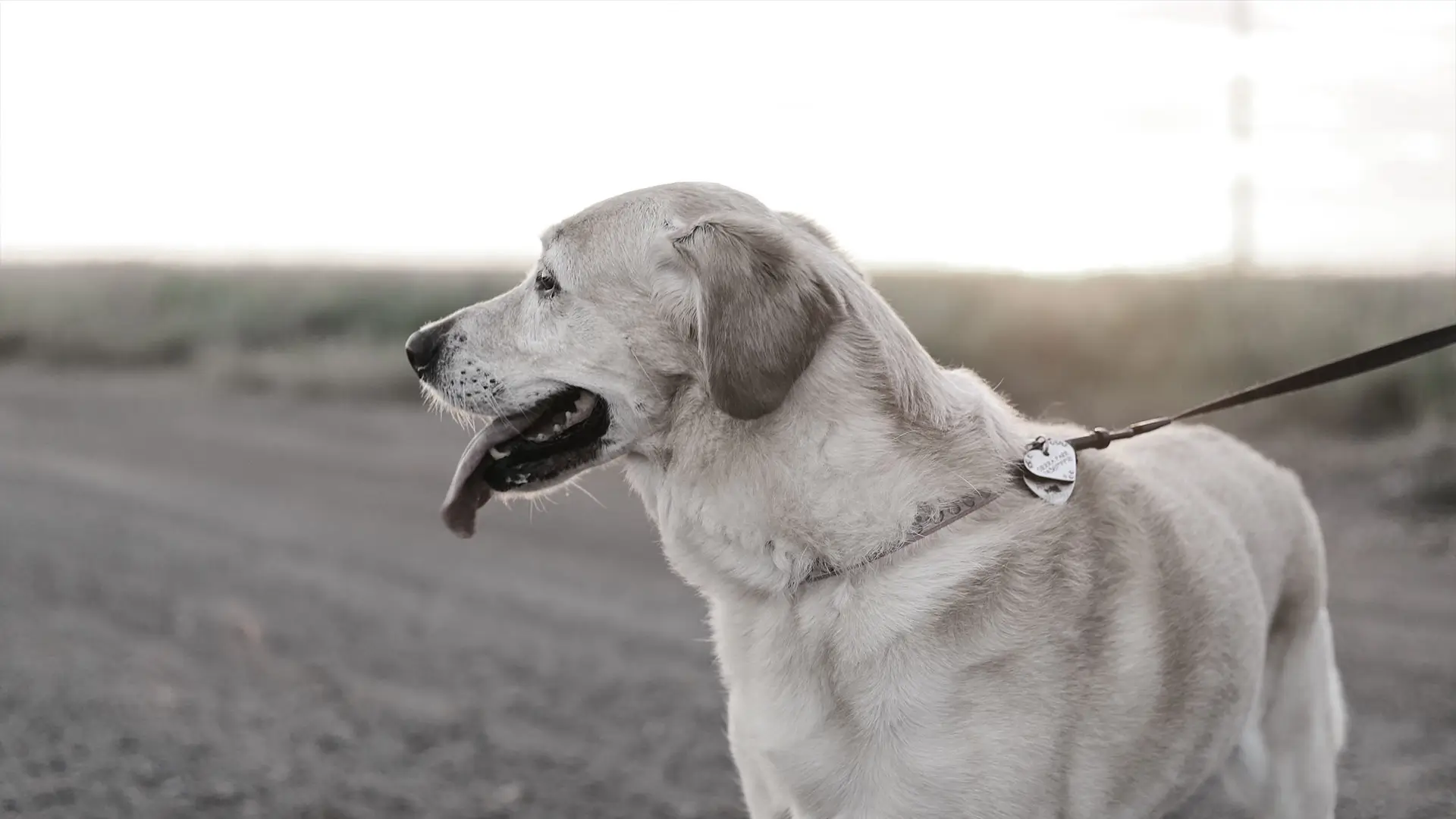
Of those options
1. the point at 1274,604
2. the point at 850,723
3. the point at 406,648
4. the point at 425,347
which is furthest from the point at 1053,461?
the point at 406,648

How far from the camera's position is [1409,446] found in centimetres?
1084

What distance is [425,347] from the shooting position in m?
3.68

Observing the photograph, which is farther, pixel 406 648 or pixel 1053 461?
pixel 406 648

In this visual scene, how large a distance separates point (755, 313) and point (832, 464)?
1.35ft

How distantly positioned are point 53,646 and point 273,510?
15.2ft

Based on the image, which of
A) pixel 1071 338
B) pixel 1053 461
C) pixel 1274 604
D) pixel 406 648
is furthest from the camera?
pixel 1071 338

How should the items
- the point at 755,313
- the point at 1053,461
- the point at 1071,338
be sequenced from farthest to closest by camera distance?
1. the point at 1071,338
2. the point at 1053,461
3. the point at 755,313

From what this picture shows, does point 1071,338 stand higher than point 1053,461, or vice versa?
point 1053,461

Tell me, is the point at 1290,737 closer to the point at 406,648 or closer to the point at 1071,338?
the point at 406,648

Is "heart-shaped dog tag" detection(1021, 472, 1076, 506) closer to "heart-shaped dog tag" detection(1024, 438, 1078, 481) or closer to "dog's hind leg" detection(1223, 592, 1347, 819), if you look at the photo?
"heart-shaped dog tag" detection(1024, 438, 1078, 481)

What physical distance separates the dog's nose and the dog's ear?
869 millimetres

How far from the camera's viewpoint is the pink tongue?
3.61 meters

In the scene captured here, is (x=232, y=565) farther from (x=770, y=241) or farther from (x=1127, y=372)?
(x=1127, y=372)

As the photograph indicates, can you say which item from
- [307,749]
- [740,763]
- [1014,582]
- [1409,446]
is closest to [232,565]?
[307,749]
